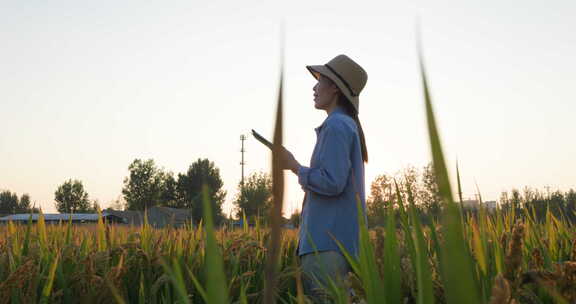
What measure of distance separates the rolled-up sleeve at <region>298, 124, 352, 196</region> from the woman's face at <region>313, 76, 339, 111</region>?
37 centimetres

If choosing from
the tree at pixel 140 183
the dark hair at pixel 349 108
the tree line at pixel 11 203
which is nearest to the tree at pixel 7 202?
the tree line at pixel 11 203

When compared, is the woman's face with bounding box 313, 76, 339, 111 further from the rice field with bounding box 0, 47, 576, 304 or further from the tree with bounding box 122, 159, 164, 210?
the tree with bounding box 122, 159, 164, 210

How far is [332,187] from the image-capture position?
3.09 m

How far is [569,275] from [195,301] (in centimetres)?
173

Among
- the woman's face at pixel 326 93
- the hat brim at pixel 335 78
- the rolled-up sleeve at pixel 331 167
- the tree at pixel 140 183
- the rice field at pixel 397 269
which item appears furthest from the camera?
the tree at pixel 140 183

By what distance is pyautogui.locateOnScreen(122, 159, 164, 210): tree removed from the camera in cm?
8264

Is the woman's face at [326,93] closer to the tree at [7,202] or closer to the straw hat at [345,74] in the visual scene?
the straw hat at [345,74]

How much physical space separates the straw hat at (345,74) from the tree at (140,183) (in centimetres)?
8075

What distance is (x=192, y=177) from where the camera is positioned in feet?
253

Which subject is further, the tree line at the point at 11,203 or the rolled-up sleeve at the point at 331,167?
the tree line at the point at 11,203

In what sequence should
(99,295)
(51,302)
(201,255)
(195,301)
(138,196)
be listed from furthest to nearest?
1. (138,196)
2. (201,255)
3. (195,301)
4. (51,302)
5. (99,295)

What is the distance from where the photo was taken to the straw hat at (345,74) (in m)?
3.44

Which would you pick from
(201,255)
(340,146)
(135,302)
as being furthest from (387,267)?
(340,146)

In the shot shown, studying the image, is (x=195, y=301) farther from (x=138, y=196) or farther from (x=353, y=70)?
(x=138, y=196)
